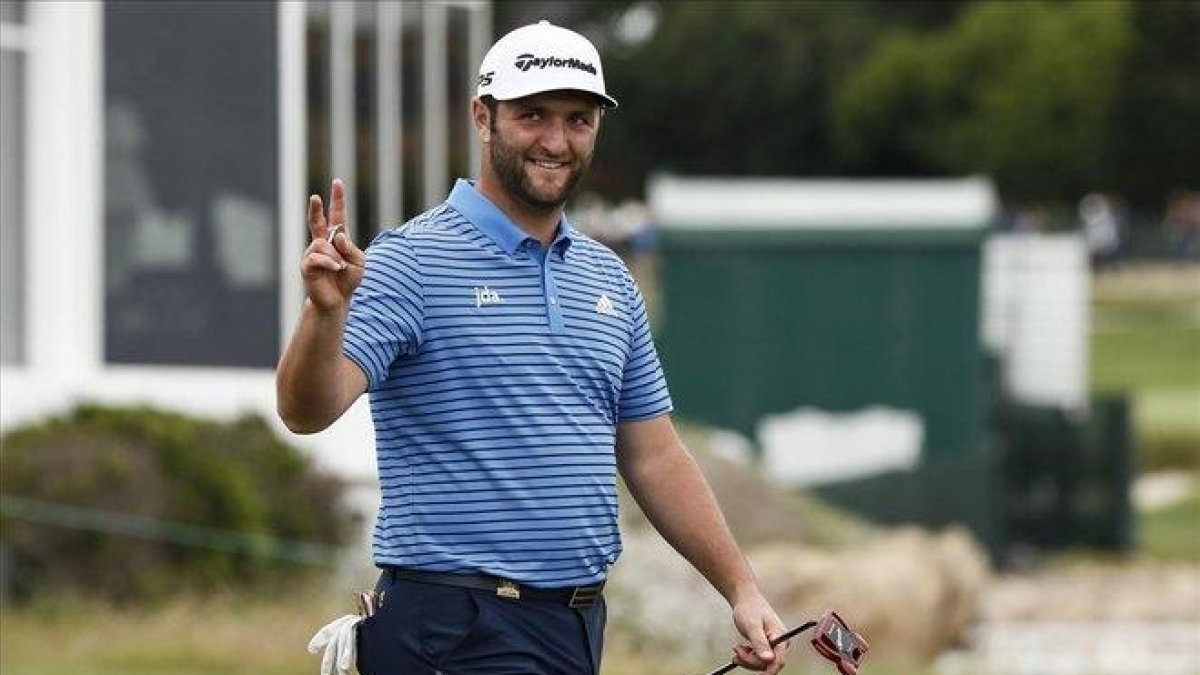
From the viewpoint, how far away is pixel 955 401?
1037 inches

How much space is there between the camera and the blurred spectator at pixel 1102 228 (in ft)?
210

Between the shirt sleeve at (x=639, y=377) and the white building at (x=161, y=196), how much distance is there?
380 inches

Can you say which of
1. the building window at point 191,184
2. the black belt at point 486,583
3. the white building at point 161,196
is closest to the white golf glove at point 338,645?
the black belt at point 486,583

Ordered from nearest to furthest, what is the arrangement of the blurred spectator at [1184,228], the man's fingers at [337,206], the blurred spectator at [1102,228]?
the man's fingers at [337,206] → the blurred spectator at [1102,228] → the blurred spectator at [1184,228]

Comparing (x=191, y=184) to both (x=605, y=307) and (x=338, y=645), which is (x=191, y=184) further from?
(x=338, y=645)

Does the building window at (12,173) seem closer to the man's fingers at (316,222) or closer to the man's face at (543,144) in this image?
the man's face at (543,144)

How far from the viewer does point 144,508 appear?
15.5 metres

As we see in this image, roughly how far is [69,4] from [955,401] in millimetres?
10770

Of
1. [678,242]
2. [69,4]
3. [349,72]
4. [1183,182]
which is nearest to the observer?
[69,4]

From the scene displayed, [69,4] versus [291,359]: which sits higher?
[69,4]

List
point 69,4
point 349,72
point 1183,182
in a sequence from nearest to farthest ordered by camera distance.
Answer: point 69,4 → point 349,72 → point 1183,182

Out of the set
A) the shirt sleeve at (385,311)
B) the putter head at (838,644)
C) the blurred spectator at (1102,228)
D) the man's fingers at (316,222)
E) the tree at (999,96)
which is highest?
the tree at (999,96)

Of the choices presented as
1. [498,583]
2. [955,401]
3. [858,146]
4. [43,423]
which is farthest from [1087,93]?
[498,583]

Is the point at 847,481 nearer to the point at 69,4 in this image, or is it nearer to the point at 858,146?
the point at 69,4
